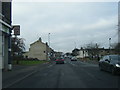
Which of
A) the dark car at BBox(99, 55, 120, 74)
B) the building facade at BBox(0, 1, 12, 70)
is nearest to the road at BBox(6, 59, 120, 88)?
the dark car at BBox(99, 55, 120, 74)

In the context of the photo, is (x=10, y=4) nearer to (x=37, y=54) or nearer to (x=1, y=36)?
(x=1, y=36)

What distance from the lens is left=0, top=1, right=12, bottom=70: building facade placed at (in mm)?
20091

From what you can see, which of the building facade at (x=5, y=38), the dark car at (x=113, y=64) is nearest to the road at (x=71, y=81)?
the dark car at (x=113, y=64)

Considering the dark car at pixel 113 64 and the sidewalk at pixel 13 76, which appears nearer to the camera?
the sidewalk at pixel 13 76

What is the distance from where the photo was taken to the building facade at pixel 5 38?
20091 millimetres

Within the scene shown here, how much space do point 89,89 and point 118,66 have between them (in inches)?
231

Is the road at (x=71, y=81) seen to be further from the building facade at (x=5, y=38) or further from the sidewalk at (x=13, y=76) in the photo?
the building facade at (x=5, y=38)

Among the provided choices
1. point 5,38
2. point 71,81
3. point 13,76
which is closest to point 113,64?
point 71,81

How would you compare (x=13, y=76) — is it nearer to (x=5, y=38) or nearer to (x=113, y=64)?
(x=113, y=64)

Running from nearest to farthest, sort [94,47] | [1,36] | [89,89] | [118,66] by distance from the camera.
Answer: [89,89] < [118,66] < [1,36] < [94,47]

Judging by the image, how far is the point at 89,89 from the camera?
28.1 ft

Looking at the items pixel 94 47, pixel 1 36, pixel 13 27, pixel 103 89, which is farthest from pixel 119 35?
pixel 94 47

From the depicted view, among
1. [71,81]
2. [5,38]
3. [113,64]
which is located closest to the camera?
[71,81]

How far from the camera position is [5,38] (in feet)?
71.3
